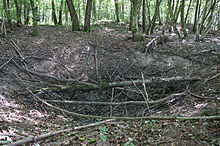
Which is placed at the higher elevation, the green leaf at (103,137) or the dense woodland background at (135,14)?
the dense woodland background at (135,14)

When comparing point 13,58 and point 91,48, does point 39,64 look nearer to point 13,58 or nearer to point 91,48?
point 13,58

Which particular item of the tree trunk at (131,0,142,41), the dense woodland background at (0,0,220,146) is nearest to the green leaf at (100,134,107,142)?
the dense woodland background at (0,0,220,146)

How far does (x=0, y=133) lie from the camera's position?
3.62 metres

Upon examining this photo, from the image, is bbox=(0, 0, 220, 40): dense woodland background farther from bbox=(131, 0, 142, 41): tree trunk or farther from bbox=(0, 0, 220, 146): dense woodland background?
bbox=(0, 0, 220, 146): dense woodland background

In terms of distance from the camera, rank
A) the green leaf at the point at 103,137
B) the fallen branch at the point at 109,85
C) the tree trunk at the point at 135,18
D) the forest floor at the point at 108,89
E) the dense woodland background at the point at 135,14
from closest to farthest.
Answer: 1. the green leaf at the point at 103,137
2. the forest floor at the point at 108,89
3. the fallen branch at the point at 109,85
4. the tree trunk at the point at 135,18
5. the dense woodland background at the point at 135,14

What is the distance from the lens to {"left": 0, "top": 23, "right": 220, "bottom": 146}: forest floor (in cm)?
374

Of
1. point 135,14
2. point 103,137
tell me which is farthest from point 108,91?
point 135,14

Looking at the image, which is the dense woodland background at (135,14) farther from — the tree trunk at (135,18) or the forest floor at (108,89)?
the forest floor at (108,89)

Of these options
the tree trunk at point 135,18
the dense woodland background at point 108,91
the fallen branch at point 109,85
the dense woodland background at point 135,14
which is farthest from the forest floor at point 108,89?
the dense woodland background at point 135,14

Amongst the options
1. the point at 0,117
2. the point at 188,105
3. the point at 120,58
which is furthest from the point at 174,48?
the point at 0,117

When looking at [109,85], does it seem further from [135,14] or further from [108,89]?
[135,14]

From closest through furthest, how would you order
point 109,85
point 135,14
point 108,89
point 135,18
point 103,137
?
1. point 103,137
2. point 109,85
3. point 108,89
4. point 135,18
5. point 135,14

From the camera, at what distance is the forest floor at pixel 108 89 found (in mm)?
3742

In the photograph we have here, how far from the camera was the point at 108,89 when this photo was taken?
716 cm
